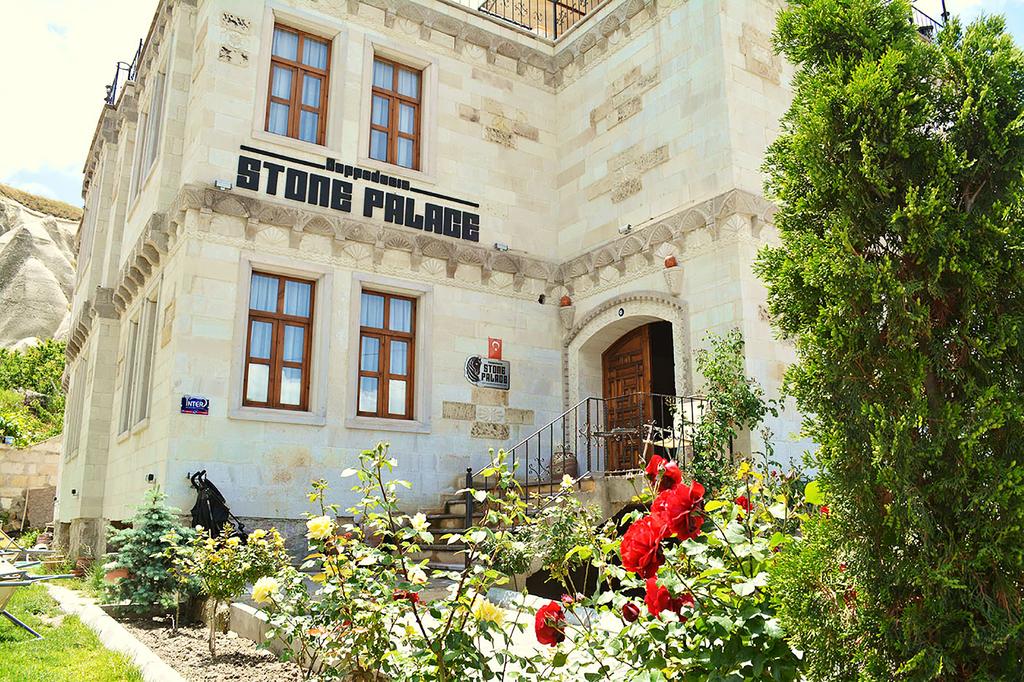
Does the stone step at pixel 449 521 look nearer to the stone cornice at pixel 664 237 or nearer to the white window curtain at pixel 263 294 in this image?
the white window curtain at pixel 263 294

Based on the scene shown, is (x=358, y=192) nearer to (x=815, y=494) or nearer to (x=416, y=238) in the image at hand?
(x=416, y=238)

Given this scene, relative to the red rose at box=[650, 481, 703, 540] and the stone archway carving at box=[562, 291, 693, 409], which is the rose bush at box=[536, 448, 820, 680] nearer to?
the red rose at box=[650, 481, 703, 540]

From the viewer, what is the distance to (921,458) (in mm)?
2322

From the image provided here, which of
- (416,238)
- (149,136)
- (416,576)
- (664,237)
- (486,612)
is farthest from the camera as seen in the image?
(149,136)

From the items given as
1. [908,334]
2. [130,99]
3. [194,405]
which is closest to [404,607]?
[908,334]

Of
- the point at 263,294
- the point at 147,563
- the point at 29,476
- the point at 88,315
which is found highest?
the point at 88,315

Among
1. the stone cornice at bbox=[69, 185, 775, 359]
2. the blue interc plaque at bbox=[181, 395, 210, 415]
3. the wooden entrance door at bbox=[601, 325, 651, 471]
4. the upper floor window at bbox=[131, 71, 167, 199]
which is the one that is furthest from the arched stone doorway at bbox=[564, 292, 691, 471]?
the upper floor window at bbox=[131, 71, 167, 199]

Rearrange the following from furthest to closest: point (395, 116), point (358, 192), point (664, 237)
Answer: point (395, 116) → point (358, 192) → point (664, 237)

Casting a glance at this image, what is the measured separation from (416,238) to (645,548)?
8641 millimetres

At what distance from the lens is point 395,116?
11281 mm

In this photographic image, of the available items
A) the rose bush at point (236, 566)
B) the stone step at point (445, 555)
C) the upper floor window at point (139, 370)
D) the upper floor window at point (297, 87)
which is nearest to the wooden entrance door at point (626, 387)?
the stone step at point (445, 555)

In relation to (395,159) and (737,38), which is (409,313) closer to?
(395,159)

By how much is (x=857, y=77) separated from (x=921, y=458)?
1270 mm

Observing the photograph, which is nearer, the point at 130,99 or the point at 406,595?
the point at 406,595
